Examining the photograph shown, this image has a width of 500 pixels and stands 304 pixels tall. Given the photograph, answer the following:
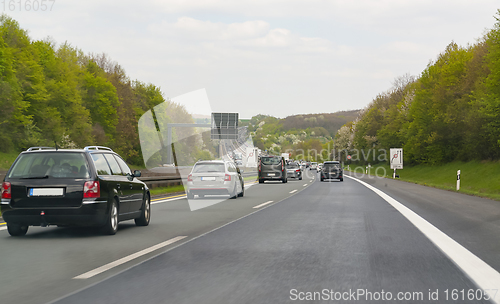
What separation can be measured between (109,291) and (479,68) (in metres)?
56.7

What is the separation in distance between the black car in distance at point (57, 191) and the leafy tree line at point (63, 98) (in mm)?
48614

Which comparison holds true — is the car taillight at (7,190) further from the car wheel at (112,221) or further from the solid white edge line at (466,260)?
the solid white edge line at (466,260)

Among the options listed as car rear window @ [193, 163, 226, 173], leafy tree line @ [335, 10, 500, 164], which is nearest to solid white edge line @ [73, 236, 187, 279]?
car rear window @ [193, 163, 226, 173]

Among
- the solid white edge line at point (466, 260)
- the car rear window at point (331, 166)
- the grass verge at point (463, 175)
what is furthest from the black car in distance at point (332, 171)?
the solid white edge line at point (466, 260)

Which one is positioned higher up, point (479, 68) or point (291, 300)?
point (479, 68)

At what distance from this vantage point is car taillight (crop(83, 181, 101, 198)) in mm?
9516

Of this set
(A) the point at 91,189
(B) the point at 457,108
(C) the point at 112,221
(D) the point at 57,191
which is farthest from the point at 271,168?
(D) the point at 57,191

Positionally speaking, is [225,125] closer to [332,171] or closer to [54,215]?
[332,171]

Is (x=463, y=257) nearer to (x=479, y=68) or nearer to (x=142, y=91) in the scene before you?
(x=479, y=68)

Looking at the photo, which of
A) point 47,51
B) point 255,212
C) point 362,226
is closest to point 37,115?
point 47,51

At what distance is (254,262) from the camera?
23.3ft

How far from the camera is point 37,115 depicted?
62.1 meters

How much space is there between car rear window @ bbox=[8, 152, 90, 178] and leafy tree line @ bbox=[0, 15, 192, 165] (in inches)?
1911

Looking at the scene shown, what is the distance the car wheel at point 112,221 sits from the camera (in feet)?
32.4
